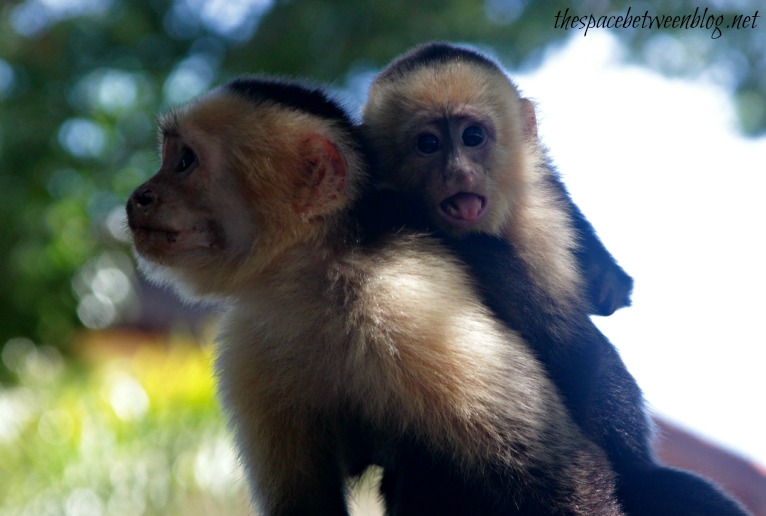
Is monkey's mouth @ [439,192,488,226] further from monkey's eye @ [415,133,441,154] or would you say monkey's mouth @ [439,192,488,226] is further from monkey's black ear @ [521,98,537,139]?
monkey's black ear @ [521,98,537,139]

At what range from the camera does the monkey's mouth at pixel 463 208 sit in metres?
2.03

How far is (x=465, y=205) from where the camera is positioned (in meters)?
2.04

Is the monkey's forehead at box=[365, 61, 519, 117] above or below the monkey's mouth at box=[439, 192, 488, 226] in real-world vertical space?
above

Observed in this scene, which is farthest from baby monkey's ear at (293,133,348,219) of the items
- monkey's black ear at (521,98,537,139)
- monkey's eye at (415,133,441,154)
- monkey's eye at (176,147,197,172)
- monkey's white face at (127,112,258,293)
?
monkey's black ear at (521,98,537,139)

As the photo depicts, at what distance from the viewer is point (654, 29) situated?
4.55 meters

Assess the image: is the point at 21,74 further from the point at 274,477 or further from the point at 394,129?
the point at 274,477

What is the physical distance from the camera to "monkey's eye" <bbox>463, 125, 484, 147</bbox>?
7.47ft

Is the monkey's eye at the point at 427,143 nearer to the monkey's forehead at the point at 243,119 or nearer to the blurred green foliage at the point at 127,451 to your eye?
the monkey's forehead at the point at 243,119

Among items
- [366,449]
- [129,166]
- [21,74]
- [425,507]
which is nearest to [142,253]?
[366,449]

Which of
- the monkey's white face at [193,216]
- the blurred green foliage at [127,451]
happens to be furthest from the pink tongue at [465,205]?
the blurred green foliage at [127,451]

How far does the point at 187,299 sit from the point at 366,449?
54 centimetres

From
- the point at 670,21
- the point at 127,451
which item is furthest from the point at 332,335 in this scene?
the point at 670,21

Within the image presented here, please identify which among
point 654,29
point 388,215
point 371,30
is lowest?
point 388,215

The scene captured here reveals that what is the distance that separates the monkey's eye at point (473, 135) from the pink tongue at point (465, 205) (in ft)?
0.85
